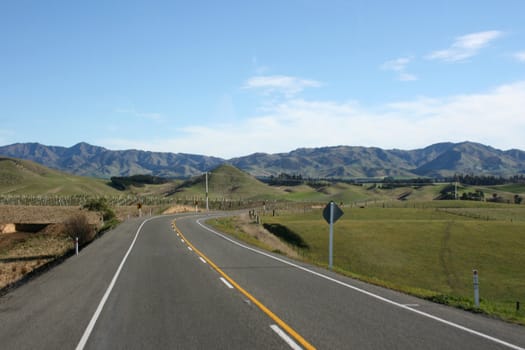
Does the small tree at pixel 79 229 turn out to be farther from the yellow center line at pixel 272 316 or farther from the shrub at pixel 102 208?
the yellow center line at pixel 272 316

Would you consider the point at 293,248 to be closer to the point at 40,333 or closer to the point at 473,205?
the point at 40,333

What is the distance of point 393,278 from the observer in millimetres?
37781

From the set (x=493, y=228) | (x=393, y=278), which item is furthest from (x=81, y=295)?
(x=493, y=228)

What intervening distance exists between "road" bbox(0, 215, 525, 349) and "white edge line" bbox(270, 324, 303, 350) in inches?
0.9

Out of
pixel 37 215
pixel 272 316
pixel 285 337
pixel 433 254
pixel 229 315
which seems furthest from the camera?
pixel 37 215

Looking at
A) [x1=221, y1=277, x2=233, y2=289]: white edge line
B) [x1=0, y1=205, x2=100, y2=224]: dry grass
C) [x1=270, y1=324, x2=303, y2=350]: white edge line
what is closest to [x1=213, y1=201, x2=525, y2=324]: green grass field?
[x1=221, y1=277, x2=233, y2=289]: white edge line

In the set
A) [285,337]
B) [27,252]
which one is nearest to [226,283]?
[285,337]

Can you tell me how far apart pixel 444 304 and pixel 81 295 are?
34.8ft

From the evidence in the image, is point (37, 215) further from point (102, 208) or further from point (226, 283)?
point (226, 283)

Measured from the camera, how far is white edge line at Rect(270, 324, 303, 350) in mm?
8336

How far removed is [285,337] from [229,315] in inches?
91.5

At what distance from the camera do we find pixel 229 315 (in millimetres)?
10906

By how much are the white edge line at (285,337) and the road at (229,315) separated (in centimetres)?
2

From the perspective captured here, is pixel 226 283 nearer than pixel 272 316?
No
